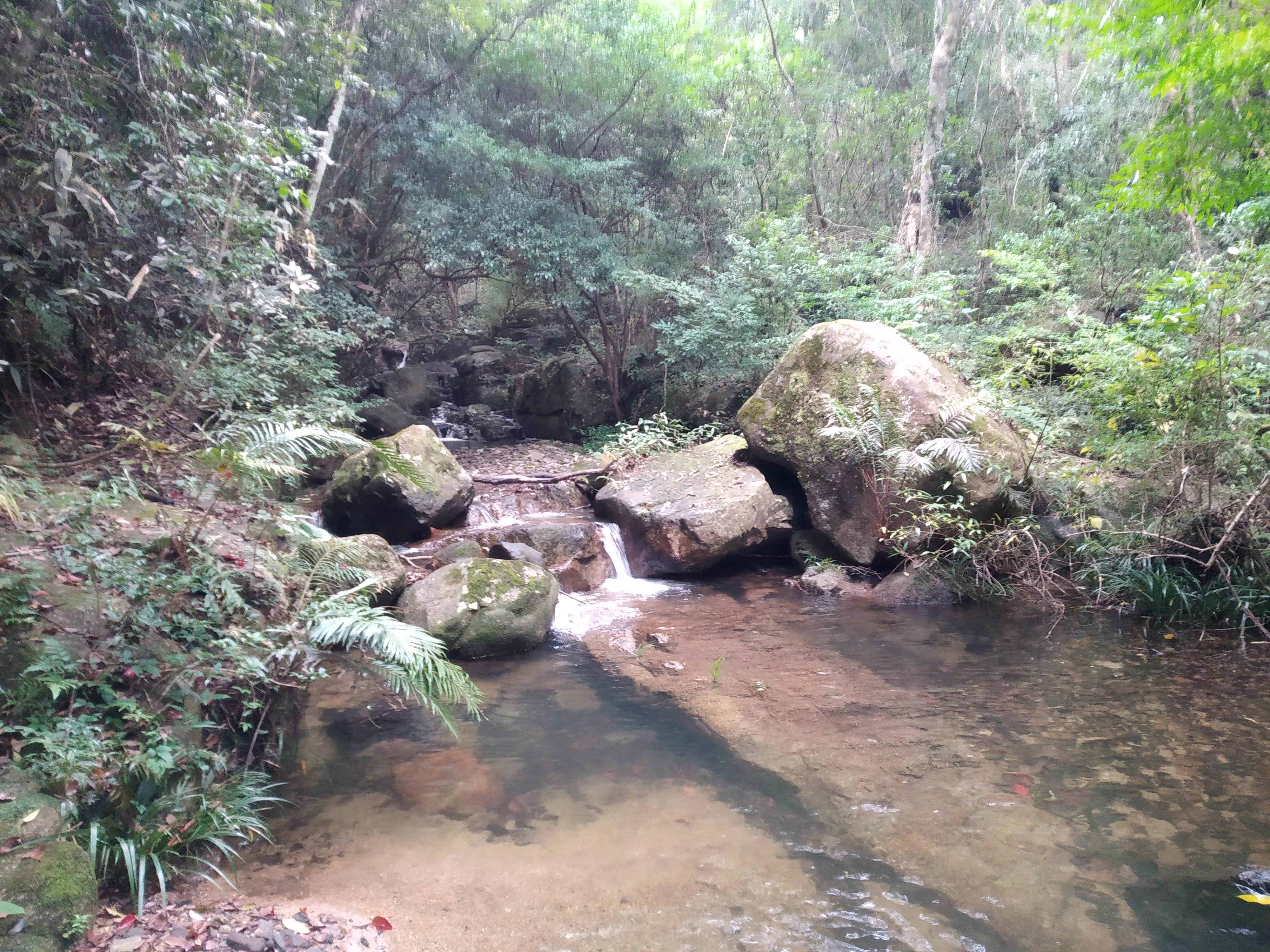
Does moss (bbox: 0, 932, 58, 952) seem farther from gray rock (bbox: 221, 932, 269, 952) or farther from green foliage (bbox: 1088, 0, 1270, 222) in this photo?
green foliage (bbox: 1088, 0, 1270, 222)

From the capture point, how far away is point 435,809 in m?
4.46

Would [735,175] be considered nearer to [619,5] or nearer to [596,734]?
[619,5]

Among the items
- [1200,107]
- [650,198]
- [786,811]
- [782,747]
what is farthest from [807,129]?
[786,811]

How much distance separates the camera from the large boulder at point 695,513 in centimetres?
920

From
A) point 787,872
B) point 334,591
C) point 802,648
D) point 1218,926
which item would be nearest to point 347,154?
point 334,591

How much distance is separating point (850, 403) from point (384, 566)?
5.72 metres

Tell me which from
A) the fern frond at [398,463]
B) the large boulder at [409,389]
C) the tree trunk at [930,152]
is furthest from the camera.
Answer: the large boulder at [409,389]

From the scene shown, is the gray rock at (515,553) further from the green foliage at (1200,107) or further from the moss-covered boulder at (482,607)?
the green foliage at (1200,107)

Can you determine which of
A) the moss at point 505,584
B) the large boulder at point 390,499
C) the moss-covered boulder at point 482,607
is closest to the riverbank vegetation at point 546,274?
the large boulder at point 390,499

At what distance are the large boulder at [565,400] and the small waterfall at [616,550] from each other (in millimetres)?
6879

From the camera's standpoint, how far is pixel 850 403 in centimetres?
899

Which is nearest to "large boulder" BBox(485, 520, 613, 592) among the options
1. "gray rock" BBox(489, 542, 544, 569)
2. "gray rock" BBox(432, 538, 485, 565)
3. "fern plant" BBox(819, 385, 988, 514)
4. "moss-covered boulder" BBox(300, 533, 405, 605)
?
"gray rock" BBox(489, 542, 544, 569)

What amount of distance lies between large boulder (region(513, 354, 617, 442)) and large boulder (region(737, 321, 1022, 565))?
7.47 m

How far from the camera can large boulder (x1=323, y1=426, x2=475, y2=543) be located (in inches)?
370
